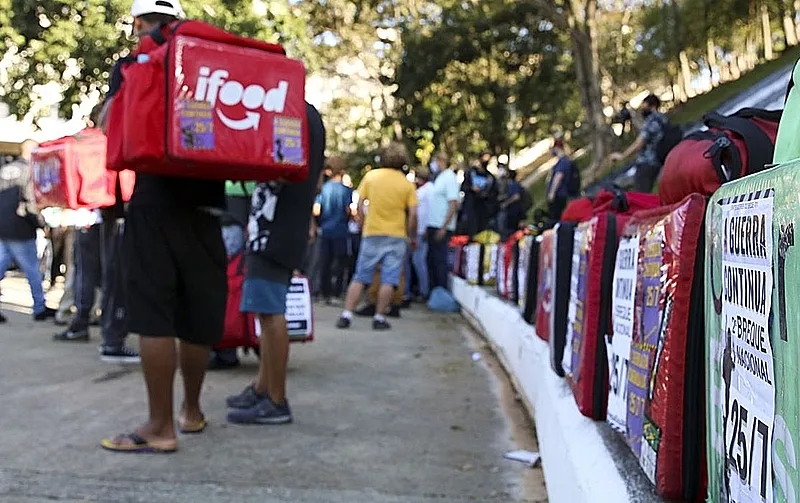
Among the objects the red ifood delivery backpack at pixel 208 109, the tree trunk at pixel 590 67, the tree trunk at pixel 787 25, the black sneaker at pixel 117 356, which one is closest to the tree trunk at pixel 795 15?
the tree trunk at pixel 787 25

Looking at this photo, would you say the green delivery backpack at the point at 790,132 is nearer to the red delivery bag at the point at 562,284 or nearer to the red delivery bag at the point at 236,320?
the red delivery bag at the point at 562,284

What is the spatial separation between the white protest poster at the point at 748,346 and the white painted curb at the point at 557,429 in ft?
1.91

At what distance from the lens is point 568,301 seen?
3.74m

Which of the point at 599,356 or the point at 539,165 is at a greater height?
the point at 539,165

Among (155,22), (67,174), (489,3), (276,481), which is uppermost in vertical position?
(489,3)

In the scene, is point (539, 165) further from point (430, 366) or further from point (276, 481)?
point (276, 481)

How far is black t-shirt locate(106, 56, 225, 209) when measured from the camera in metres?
3.86

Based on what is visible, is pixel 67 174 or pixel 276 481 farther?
pixel 67 174

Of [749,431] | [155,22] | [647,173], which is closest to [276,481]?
[155,22]

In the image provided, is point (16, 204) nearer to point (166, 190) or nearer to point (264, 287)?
point (264, 287)

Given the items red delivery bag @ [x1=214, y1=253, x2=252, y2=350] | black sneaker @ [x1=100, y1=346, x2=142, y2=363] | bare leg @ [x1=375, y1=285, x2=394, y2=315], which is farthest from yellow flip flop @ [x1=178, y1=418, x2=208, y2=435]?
bare leg @ [x1=375, y1=285, x2=394, y2=315]

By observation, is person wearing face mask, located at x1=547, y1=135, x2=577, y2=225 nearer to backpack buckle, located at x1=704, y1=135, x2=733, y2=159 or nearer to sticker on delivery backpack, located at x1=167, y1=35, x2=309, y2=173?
sticker on delivery backpack, located at x1=167, y1=35, x2=309, y2=173

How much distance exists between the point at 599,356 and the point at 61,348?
492 centimetres

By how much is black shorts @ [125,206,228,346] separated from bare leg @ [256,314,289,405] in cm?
36
